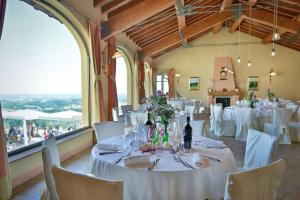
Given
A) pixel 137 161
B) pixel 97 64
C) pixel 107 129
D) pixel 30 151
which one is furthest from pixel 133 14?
pixel 137 161

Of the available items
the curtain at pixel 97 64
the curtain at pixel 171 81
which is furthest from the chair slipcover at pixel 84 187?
the curtain at pixel 171 81

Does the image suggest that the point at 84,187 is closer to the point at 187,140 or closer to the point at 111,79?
the point at 187,140

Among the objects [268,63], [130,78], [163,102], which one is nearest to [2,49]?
[163,102]

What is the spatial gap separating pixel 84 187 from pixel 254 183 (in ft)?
3.18

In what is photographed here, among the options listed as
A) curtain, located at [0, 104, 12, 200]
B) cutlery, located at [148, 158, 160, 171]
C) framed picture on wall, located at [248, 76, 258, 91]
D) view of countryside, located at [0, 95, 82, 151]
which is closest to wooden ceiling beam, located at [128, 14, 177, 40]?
view of countryside, located at [0, 95, 82, 151]

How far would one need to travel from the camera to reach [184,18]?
8453mm

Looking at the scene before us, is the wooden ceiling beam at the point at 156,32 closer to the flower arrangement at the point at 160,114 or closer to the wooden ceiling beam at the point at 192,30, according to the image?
the wooden ceiling beam at the point at 192,30

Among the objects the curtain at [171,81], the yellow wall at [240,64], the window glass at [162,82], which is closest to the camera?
the yellow wall at [240,64]

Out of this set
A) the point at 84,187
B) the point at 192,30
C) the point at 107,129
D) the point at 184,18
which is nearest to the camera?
the point at 84,187

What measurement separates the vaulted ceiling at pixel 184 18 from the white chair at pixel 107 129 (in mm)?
3432

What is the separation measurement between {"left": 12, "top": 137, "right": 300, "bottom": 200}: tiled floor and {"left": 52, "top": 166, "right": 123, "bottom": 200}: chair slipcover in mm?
1859

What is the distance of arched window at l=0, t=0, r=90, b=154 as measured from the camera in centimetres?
361

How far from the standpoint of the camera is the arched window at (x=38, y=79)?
11.8 ft

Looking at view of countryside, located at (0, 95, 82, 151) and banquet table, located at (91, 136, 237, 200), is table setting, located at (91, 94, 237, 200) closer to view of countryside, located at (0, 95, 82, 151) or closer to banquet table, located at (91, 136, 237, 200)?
banquet table, located at (91, 136, 237, 200)
